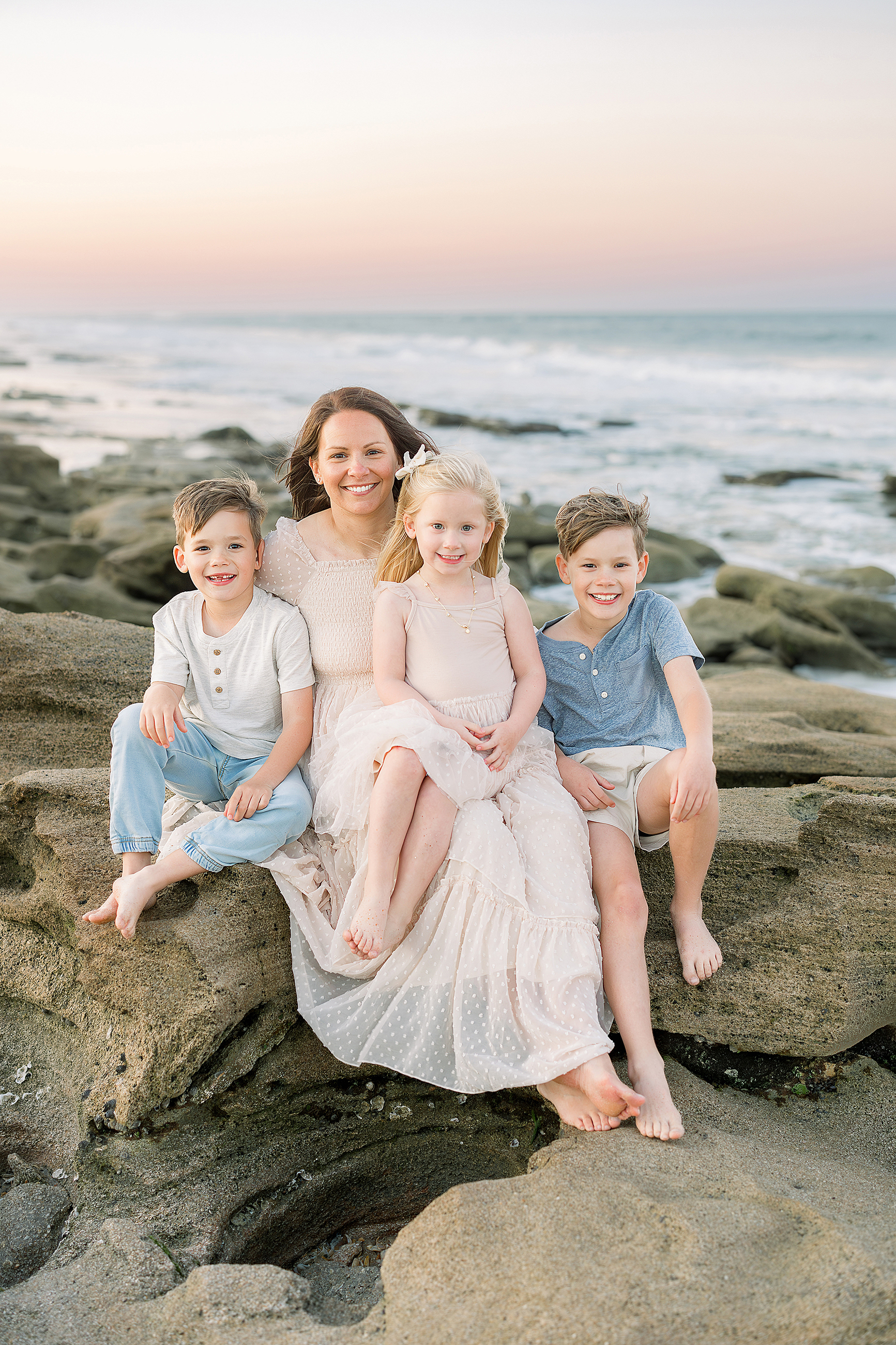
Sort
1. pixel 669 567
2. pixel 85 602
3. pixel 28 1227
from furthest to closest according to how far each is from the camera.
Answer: pixel 669 567 → pixel 85 602 → pixel 28 1227

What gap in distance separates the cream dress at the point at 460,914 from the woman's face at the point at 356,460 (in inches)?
21.2

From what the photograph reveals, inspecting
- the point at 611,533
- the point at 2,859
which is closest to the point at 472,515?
the point at 611,533

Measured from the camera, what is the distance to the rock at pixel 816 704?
541 centimetres

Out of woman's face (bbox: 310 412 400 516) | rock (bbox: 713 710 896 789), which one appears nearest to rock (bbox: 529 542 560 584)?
rock (bbox: 713 710 896 789)

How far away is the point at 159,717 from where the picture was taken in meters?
2.90

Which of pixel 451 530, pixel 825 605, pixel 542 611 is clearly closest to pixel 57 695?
pixel 451 530

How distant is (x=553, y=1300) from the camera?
193 centimetres

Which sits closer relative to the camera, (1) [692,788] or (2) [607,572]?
(1) [692,788]

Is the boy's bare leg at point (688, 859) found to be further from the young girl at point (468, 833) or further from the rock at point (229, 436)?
the rock at point (229, 436)

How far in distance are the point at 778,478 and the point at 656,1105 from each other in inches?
588

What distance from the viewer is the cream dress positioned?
2.60m

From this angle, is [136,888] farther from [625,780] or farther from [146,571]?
[146,571]

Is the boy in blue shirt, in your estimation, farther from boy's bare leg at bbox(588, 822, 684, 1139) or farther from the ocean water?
the ocean water

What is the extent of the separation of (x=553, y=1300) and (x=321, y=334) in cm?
5295
